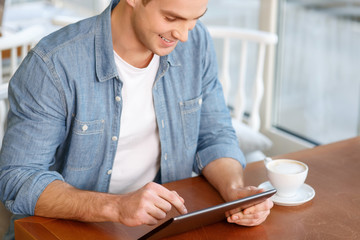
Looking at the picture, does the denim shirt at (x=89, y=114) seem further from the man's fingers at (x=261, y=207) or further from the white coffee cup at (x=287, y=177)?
the man's fingers at (x=261, y=207)

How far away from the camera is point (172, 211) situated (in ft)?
3.81

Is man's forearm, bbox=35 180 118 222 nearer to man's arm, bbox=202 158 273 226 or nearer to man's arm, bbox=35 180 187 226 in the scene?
man's arm, bbox=35 180 187 226

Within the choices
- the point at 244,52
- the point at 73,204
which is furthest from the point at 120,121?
the point at 244,52

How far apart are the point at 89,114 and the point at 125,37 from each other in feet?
0.72

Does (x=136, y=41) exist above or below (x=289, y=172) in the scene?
above

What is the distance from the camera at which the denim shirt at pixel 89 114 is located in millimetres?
1240

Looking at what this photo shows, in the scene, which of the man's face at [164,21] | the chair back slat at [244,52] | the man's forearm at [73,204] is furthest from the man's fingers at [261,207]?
the chair back slat at [244,52]

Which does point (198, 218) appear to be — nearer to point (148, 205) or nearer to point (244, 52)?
point (148, 205)

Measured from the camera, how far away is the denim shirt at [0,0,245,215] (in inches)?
48.8

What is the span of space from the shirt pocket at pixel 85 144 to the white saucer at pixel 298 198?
1.44ft

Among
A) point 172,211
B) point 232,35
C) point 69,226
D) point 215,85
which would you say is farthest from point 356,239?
point 232,35

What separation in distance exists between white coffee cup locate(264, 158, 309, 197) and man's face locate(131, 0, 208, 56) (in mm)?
377

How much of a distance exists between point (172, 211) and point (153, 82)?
1.42ft

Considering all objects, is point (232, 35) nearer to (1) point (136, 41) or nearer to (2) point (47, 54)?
(1) point (136, 41)
